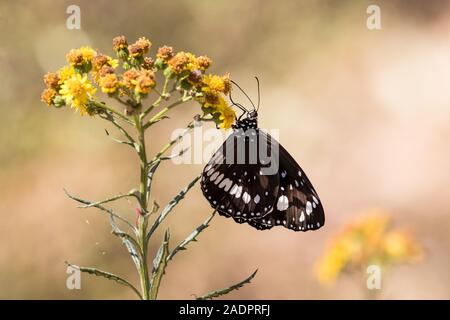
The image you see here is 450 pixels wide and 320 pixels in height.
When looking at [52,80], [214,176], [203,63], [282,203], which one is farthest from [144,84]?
[282,203]

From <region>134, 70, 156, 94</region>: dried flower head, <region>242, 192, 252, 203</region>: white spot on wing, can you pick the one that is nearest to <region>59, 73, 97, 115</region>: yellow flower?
<region>134, 70, 156, 94</region>: dried flower head

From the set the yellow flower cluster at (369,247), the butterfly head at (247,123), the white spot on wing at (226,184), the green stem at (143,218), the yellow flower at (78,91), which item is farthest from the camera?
the yellow flower cluster at (369,247)

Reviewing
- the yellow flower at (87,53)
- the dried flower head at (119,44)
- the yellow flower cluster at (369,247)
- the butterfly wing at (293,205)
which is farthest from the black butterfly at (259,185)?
the yellow flower at (87,53)

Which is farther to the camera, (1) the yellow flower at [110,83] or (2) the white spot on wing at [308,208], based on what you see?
(2) the white spot on wing at [308,208]

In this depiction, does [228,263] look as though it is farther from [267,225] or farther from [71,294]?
[267,225]

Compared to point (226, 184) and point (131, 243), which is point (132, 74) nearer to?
point (131, 243)

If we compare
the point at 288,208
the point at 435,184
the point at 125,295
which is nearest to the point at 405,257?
the point at 288,208

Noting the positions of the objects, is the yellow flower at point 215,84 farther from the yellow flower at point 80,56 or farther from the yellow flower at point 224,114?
the yellow flower at point 80,56
